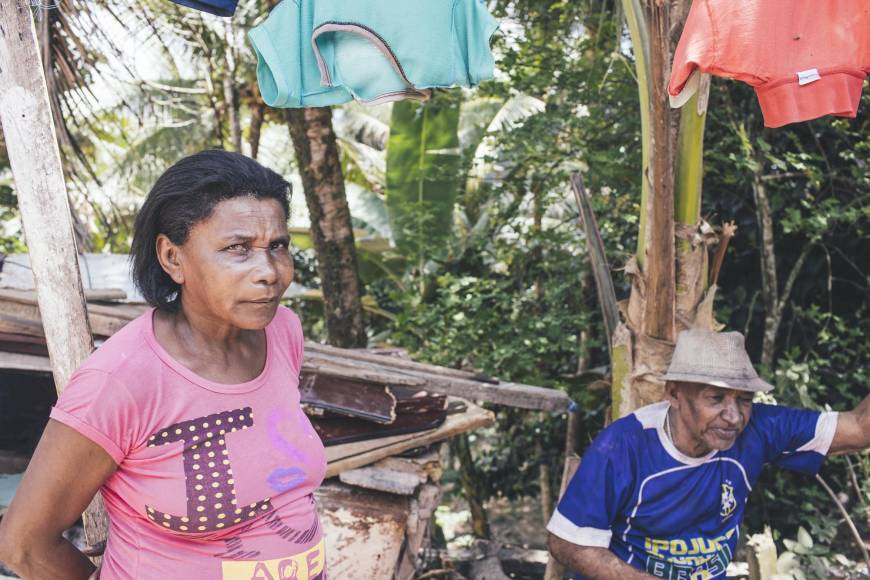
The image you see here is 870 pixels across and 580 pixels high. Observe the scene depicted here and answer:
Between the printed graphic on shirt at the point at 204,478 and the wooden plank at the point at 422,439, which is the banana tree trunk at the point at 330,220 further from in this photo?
the printed graphic on shirt at the point at 204,478

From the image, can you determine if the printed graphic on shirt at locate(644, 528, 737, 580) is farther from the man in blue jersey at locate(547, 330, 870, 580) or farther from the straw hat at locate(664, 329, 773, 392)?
the straw hat at locate(664, 329, 773, 392)

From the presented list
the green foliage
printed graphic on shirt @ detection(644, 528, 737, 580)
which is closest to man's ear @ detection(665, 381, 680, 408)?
printed graphic on shirt @ detection(644, 528, 737, 580)

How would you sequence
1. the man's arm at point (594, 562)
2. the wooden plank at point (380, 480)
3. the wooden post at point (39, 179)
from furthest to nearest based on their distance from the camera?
the wooden plank at point (380, 480) → the man's arm at point (594, 562) → the wooden post at point (39, 179)

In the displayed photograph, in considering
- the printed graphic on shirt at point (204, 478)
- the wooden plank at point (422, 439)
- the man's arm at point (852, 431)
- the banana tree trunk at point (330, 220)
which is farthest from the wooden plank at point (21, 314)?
the man's arm at point (852, 431)

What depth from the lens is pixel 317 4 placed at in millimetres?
2273

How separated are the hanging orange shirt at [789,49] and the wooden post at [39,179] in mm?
1656

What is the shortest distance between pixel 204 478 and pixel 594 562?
152cm

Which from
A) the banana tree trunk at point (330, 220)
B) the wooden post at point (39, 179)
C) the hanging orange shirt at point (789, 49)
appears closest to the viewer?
the wooden post at point (39, 179)

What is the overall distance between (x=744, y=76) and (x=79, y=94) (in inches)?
118

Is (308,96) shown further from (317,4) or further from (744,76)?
(744,76)

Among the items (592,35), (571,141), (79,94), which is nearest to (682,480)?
(571,141)

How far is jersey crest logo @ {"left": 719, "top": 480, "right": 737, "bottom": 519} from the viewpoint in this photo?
2873 millimetres

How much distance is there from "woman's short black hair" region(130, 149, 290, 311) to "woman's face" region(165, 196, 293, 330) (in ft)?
0.08

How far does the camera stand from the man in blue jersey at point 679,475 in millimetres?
2752
